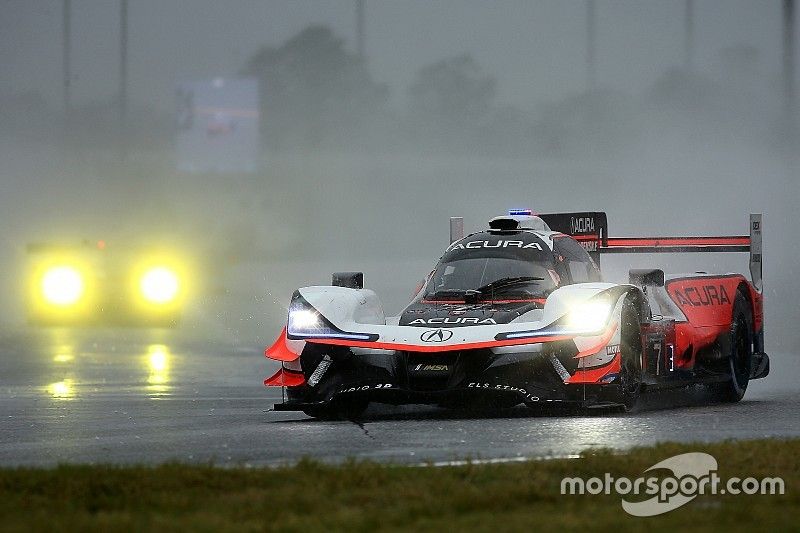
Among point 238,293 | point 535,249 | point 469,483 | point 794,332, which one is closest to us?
point 469,483

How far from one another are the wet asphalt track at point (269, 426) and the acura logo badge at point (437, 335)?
0.59m

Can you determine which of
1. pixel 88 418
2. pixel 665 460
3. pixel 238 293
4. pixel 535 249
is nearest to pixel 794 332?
pixel 238 293

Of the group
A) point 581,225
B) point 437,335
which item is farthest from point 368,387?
point 581,225

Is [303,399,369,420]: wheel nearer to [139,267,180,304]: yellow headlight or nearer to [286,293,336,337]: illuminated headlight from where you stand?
[286,293,336,337]: illuminated headlight

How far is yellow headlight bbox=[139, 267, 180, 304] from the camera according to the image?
3058cm

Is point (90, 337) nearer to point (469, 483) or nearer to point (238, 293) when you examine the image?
point (238, 293)

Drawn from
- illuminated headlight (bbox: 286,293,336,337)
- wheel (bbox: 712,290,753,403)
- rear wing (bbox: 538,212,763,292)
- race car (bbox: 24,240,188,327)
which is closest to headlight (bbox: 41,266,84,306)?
race car (bbox: 24,240,188,327)

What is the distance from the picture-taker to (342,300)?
499 inches

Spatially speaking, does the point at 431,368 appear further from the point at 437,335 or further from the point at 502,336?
the point at 502,336

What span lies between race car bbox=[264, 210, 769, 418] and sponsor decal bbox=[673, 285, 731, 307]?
2 cm

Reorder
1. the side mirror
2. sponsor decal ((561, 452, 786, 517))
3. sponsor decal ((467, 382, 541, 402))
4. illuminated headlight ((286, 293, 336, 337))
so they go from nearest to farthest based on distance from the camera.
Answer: sponsor decal ((561, 452, 786, 517)) < sponsor decal ((467, 382, 541, 402)) < illuminated headlight ((286, 293, 336, 337)) < the side mirror

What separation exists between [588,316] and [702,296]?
2903 millimetres

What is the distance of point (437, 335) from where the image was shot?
1191 centimetres

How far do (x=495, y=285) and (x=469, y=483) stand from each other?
571 cm
